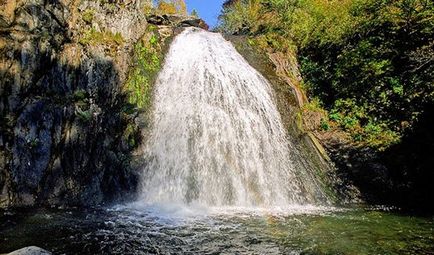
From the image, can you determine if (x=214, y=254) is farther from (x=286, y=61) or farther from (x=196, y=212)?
(x=286, y=61)

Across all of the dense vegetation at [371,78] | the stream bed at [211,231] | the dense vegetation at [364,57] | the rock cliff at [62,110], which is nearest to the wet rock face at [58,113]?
the rock cliff at [62,110]

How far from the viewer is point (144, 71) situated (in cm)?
1295

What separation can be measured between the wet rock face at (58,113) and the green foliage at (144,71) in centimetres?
63

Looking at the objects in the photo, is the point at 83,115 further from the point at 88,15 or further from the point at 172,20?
the point at 172,20

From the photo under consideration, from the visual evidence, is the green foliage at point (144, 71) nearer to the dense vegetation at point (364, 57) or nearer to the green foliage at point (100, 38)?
the green foliage at point (100, 38)

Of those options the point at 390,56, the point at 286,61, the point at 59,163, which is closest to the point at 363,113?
the point at 390,56

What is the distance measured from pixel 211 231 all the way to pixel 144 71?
24.7ft

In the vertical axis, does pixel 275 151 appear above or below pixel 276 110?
below

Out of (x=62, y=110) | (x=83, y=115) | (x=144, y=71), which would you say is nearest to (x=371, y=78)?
(x=144, y=71)

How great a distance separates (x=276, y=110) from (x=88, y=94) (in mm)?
6523

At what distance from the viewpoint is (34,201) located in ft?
29.1

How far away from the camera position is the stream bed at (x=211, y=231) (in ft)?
19.9

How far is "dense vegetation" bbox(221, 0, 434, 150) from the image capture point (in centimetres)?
1312

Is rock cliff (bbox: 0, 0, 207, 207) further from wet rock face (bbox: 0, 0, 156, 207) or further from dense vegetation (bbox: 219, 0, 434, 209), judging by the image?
dense vegetation (bbox: 219, 0, 434, 209)
